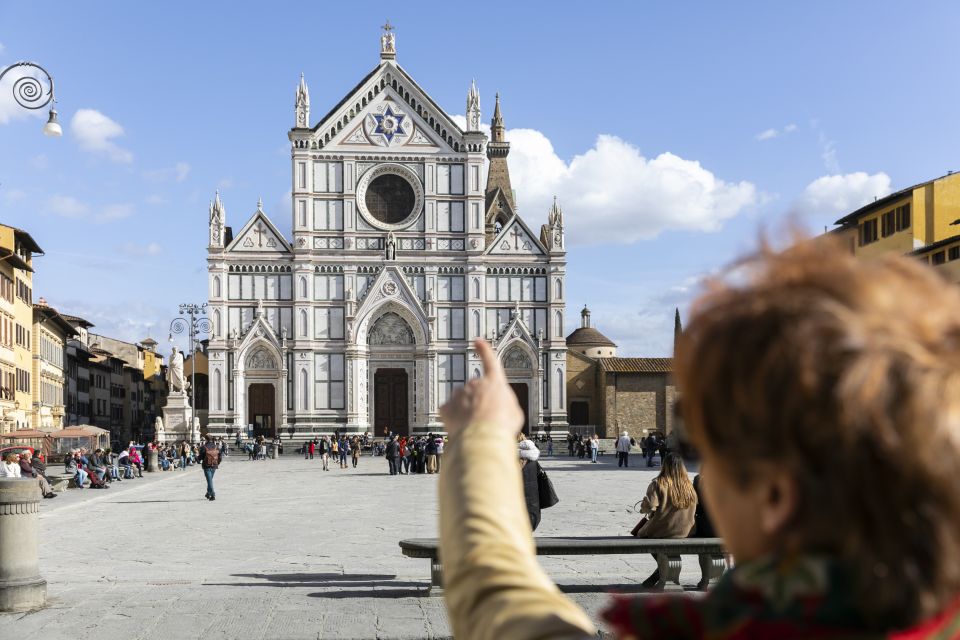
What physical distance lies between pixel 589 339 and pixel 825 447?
70327 millimetres

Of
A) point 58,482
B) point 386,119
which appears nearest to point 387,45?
point 386,119

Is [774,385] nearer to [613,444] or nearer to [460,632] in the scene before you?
[460,632]

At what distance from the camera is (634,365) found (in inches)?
2135

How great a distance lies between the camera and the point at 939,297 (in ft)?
3.18

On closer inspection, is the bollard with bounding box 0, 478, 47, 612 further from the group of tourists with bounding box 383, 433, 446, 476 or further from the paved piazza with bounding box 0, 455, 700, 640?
the group of tourists with bounding box 383, 433, 446, 476

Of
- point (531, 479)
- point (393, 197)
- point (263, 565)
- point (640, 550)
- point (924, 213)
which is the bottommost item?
point (263, 565)

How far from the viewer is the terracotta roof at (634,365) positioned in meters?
53.7

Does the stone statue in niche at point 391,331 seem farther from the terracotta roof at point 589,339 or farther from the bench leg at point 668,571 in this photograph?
the bench leg at point 668,571

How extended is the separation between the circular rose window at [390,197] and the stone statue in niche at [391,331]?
469 centimetres

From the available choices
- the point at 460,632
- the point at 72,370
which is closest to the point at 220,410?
the point at 72,370

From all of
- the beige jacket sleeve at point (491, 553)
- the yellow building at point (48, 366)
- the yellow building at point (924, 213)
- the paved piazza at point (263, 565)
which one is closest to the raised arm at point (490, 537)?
the beige jacket sleeve at point (491, 553)

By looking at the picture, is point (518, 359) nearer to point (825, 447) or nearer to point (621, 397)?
point (621, 397)

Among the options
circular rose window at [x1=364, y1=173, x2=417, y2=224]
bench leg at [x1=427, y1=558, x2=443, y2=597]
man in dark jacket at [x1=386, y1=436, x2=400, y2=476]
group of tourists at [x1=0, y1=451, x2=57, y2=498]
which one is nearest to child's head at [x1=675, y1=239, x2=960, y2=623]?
bench leg at [x1=427, y1=558, x2=443, y2=597]

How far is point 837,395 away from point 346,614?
775 centimetres
